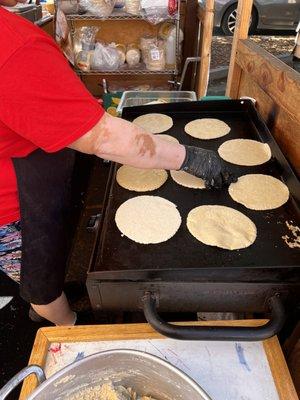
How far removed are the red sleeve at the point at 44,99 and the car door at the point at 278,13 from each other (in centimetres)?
794

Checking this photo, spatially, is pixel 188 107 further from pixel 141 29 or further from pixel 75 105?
pixel 141 29

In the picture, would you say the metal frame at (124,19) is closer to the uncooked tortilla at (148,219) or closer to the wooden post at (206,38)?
the wooden post at (206,38)

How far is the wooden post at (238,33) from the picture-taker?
7.11 feet

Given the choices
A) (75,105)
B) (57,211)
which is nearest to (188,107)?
(57,211)

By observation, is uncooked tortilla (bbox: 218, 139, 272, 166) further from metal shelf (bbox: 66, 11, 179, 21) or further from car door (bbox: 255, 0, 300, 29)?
car door (bbox: 255, 0, 300, 29)

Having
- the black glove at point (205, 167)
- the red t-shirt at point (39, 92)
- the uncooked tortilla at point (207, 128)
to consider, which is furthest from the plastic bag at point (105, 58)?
the red t-shirt at point (39, 92)

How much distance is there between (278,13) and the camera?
7.44 meters

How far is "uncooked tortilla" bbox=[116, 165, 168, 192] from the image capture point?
1.73 meters

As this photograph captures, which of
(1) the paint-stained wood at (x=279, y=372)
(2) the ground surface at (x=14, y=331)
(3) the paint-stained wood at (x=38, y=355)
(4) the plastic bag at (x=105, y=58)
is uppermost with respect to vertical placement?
(1) the paint-stained wood at (x=279, y=372)

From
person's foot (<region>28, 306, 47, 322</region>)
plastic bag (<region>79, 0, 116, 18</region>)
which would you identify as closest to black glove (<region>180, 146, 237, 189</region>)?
person's foot (<region>28, 306, 47, 322</region>)

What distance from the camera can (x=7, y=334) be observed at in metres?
2.19

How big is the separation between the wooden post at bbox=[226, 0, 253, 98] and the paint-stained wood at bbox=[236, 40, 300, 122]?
0.10 m

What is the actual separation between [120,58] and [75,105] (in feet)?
10.7

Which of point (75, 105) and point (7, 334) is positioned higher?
point (75, 105)
